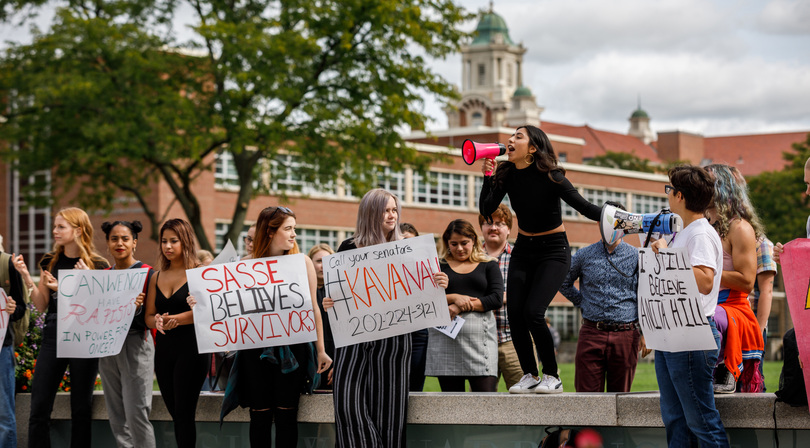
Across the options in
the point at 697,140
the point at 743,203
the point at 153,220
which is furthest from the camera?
the point at 697,140

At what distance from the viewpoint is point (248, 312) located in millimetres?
7254

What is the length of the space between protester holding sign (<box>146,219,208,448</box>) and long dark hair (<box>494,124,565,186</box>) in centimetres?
221

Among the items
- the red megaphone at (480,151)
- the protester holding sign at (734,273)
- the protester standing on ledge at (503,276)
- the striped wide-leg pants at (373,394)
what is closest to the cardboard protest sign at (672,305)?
the protester holding sign at (734,273)

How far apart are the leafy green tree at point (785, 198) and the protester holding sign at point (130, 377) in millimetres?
56435

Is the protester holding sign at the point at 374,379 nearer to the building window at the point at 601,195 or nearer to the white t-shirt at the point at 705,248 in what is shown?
the white t-shirt at the point at 705,248

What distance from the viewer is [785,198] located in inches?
2442

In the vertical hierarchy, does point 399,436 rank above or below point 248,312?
below

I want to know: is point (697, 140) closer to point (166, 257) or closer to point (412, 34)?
point (412, 34)

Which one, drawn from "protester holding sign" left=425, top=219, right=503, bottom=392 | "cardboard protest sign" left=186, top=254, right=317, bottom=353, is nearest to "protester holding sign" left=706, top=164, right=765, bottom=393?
"protester holding sign" left=425, top=219, right=503, bottom=392

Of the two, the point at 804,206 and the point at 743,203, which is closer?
the point at 743,203

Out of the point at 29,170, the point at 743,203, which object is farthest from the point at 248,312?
the point at 29,170

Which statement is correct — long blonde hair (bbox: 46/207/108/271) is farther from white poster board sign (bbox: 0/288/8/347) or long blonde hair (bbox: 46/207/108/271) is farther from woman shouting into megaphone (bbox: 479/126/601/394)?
woman shouting into megaphone (bbox: 479/126/601/394)

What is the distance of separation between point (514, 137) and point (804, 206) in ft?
194

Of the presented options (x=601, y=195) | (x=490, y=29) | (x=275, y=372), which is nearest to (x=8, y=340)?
(x=275, y=372)
